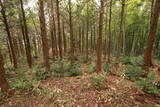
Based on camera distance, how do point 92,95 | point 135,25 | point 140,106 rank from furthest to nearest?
point 135,25
point 92,95
point 140,106

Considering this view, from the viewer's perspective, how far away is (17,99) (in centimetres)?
468

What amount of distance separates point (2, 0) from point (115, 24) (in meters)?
16.2

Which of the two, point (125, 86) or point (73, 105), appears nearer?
point (73, 105)

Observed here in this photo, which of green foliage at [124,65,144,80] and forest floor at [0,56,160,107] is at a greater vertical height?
green foliage at [124,65,144,80]

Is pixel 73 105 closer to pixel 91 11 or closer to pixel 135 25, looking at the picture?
pixel 91 11

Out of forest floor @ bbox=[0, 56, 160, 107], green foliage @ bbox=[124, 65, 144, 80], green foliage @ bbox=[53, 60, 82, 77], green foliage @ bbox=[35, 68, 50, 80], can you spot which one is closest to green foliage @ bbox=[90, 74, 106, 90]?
forest floor @ bbox=[0, 56, 160, 107]

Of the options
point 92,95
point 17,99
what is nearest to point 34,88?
point 17,99

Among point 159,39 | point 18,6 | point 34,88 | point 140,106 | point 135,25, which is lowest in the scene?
point 140,106

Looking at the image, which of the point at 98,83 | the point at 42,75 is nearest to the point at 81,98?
the point at 98,83

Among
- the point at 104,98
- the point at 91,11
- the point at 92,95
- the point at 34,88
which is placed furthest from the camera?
the point at 91,11

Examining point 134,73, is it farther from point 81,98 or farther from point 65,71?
point 65,71

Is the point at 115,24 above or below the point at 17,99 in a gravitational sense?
above

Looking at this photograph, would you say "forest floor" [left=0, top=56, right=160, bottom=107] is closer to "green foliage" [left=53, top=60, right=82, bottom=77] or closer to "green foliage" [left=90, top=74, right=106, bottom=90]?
"green foliage" [left=90, top=74, right=106, bottom=90]

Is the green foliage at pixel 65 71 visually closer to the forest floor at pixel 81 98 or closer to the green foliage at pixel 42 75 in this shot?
the green foliage at pixel 42 75
